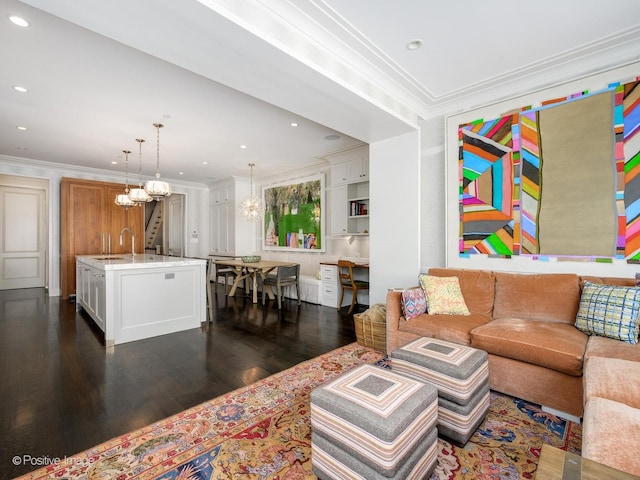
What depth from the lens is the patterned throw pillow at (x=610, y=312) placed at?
209 centimetres

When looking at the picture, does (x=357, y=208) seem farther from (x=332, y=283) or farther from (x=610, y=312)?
(x=610, y=312)

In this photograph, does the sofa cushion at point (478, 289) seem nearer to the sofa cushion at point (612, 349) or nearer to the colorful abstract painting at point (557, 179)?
the colorful abstract painting at point (557, 179)

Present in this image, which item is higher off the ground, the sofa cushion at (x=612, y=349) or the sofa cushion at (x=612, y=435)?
the sofa cushion at (x=612, y=349)

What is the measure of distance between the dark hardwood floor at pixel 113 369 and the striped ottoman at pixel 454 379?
4.41 feet

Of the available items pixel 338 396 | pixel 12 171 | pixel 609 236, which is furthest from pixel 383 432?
pixel 12 171

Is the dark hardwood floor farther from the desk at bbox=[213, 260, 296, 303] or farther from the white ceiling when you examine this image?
the white ceiling

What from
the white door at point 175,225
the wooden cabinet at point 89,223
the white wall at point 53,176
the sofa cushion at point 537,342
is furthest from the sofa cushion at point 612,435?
the white door at point 175,225

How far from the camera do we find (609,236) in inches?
100

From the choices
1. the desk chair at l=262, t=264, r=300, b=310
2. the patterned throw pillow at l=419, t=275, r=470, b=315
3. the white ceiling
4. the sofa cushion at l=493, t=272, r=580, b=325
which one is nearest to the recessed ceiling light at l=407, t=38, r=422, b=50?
the white ceiling

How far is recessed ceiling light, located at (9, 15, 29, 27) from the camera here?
7.10 ft

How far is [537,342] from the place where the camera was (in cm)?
210

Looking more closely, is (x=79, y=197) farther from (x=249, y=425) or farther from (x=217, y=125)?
(x=249, y=425)

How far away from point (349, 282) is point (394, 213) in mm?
1673

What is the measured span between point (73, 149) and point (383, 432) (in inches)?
259
